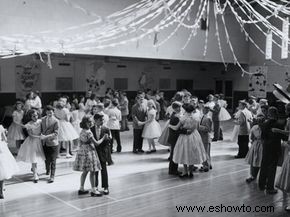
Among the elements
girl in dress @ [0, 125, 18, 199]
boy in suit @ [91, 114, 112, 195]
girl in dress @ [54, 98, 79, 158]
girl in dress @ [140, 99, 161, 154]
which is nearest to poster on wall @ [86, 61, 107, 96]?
girl in dress @ [140, 99, 161, 154]

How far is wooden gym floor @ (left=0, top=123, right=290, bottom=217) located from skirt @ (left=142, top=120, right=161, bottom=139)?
3.80ft

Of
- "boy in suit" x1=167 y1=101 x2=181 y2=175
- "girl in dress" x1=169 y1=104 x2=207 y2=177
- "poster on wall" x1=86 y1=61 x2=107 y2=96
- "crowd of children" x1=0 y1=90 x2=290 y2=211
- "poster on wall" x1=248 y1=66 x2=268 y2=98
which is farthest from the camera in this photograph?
"poster on wall" x1=248 y1=66 x2=268 y2=98

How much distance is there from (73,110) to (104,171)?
3738mm

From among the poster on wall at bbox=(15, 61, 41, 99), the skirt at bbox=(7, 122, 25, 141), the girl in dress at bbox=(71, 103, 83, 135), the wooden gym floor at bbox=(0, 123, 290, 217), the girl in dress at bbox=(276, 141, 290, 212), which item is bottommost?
the wooden gym floor at bbox=(0, 123, 290, 217)

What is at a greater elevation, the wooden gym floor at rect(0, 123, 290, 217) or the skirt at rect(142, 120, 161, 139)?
the skirt at rect(142, 120, 161, 139)

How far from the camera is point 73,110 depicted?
8.49m

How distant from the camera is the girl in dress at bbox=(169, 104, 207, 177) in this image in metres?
5.91

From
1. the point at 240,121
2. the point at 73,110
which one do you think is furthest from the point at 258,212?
the point at 73,110

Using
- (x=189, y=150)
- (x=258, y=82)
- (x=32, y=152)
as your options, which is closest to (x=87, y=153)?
(x=32, y=152)

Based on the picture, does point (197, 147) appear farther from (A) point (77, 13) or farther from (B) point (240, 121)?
(A) point (77, 13)

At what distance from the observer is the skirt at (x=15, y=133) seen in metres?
7.70

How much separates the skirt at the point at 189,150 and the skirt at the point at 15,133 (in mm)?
3802

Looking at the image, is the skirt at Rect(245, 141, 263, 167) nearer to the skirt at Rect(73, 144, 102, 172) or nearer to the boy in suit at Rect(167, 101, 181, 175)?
the boy in suit at Rect(167, 101, 181, 175)

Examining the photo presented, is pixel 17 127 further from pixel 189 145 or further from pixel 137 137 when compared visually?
pixel 189 145
